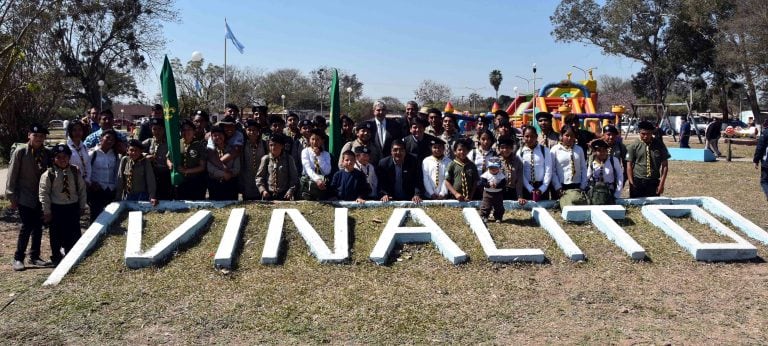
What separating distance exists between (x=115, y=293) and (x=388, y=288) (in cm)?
240

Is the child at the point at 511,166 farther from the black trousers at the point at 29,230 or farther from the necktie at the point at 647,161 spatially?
the black trousers at the point at 29,230

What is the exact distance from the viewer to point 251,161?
750 centimetres

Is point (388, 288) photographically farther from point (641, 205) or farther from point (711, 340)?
point (641, 205)

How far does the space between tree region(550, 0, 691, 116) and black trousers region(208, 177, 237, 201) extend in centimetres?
3349

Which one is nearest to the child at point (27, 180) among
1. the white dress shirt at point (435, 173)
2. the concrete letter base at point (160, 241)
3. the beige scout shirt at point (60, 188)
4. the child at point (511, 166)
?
the beige scout shirt at point (60, 188)

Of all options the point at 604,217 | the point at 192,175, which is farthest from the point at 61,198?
the point at 604,217

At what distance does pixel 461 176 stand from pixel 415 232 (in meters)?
0.97

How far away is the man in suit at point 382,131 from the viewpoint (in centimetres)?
792

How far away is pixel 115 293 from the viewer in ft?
17.9

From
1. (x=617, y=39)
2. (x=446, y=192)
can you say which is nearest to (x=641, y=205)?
(x=446, y=192)

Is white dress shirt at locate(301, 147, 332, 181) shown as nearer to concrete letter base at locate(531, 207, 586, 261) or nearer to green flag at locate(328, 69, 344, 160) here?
green flag at locate(328, 69, 344, 160)

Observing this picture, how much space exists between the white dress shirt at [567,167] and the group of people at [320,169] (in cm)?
1

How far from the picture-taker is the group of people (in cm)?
677

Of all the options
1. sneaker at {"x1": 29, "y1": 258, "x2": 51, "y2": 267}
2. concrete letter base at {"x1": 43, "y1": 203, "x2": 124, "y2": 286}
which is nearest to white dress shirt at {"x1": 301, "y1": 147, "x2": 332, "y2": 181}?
concrete letter base at {"x1": 43, "y1": 203, "x2": 124, "y2": 286}
